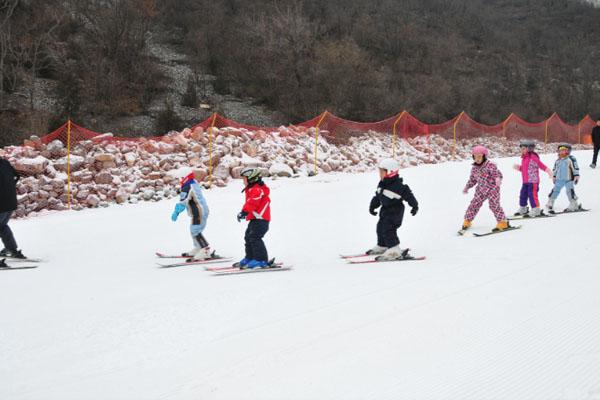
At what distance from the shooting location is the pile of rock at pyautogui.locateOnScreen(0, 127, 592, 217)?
15484 millimetres

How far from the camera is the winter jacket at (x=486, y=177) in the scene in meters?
9.76

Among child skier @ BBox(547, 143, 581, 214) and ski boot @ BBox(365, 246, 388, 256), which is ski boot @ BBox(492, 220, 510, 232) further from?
ski boot @ BBox(365, 246, 388, 256)

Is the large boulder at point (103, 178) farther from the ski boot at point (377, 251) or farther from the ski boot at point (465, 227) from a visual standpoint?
the ski boot at point (465, 227)

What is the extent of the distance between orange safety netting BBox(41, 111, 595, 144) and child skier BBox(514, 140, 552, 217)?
32.0 ft

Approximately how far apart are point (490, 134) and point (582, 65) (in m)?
30.8

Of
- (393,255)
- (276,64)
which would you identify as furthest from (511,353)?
(276,64)

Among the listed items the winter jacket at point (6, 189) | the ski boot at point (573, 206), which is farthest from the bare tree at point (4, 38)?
the ski boot at point (573, 206)

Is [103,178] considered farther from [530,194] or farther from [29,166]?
[530,194]

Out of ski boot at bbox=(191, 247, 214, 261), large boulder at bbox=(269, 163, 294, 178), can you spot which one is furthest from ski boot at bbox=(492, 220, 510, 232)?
large boulder at bbox=(269, 163, 294, 178)

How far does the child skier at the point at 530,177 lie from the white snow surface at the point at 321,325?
1.82 meters

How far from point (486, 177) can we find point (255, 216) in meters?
4.68

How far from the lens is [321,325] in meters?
4.70

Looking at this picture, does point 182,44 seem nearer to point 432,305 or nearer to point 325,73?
point 325,73

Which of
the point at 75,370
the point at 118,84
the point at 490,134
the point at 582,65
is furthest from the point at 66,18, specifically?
the point at 582,65
